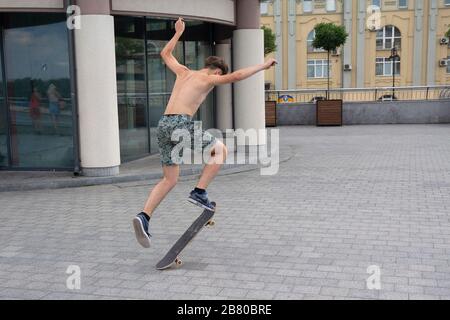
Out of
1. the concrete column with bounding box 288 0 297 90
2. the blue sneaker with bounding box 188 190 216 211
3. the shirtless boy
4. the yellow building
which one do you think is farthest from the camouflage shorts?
the concrete column with bounding box 288 0 297 90

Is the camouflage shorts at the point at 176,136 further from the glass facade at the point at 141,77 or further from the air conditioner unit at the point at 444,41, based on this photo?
the air conditioner unit at the point at 444,41

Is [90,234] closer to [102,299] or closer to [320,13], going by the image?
[102,299]

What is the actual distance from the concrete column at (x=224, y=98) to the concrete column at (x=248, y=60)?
5.66 feet

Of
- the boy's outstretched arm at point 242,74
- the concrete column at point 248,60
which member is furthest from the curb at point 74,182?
the boy's outstretched arm at point 242,74

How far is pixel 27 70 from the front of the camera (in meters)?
10.1

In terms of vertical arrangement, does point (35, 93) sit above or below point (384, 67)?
below

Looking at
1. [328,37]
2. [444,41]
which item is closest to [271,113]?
[328,37]

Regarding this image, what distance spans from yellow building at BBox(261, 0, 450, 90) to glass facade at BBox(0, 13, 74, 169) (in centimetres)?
3818

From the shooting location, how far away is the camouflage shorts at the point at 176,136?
5020 mm

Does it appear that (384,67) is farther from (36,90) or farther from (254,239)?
(254,239)

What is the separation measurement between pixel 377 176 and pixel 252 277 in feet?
18.7

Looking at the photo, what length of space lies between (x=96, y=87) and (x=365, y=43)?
132 feet

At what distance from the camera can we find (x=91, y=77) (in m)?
9.19

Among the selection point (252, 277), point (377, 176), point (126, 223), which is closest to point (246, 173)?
point (377, 176)
